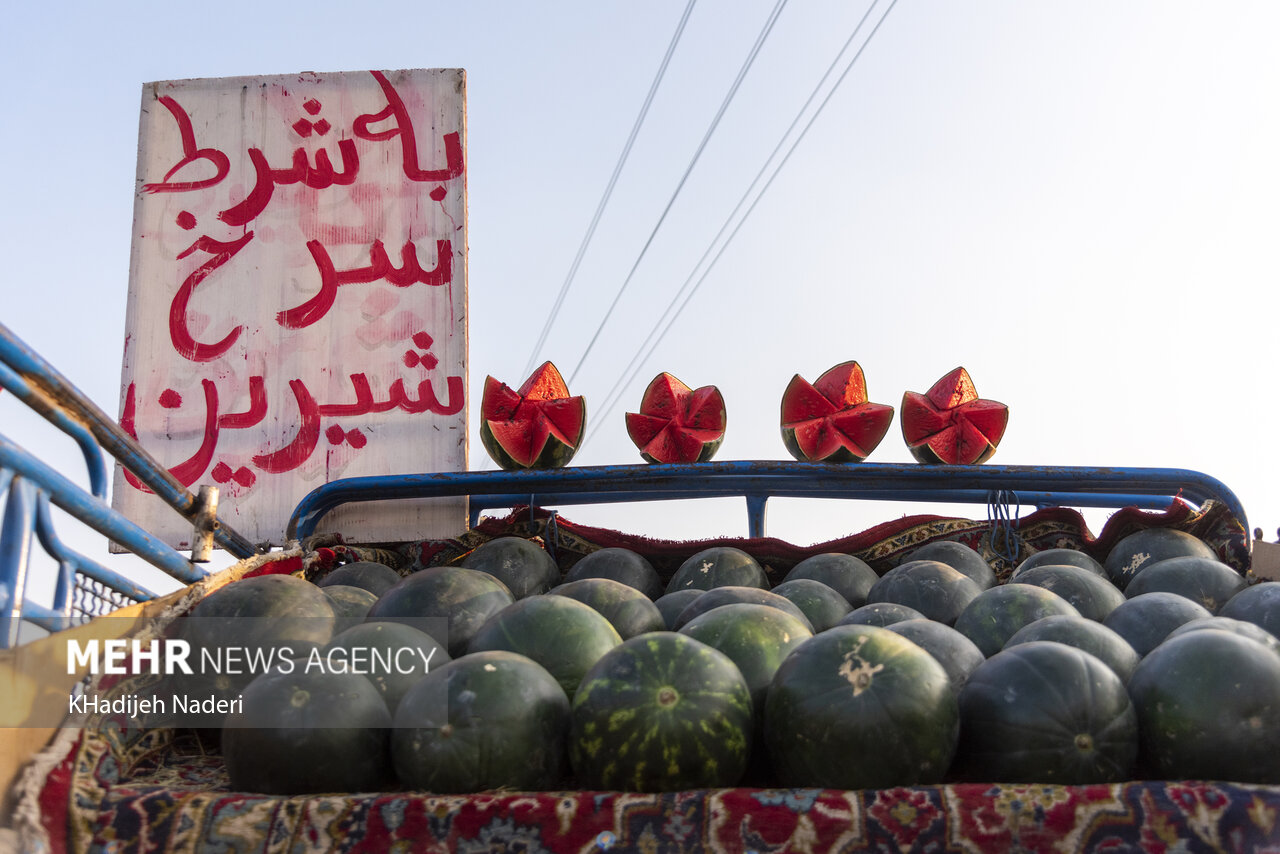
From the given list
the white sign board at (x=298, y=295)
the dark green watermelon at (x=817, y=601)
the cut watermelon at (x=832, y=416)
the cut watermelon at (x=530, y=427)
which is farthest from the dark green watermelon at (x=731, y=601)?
the white sign board at (x=298, y=295)

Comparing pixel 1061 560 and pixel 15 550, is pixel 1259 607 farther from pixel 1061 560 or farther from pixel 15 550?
pixel 15 550

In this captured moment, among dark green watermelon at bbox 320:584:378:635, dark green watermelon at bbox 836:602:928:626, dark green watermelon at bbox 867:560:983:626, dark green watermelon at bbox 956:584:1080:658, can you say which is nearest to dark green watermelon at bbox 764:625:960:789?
dark green watermelon at bbox 836:602:928:626

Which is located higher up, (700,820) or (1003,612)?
(1003,612)

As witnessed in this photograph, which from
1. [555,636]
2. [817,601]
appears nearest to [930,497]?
[817,601]

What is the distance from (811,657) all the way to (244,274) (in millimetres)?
5606

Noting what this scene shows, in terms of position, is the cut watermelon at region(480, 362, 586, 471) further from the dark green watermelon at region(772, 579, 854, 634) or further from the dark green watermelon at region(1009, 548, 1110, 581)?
the dark green watermelon at region(1009, 548, 1110, 581)

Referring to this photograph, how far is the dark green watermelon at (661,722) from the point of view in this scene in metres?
2.60

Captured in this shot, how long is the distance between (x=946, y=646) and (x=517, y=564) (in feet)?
7.79

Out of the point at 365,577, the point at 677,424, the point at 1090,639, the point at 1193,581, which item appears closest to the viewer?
the point at 1090,639

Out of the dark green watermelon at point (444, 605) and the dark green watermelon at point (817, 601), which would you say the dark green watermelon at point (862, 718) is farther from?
the dark green watermelon at point (444, 605)

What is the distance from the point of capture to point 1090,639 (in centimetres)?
309

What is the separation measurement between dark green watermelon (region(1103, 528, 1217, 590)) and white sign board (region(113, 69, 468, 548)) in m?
3.84

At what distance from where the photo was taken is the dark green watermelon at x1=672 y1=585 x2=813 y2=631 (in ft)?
12.1

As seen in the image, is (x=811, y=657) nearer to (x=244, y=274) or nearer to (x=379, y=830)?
(x=379, y=830)
